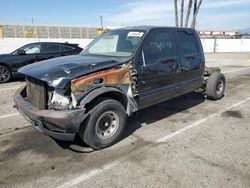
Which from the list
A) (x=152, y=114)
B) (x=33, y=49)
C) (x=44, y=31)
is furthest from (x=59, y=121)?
(x=44, y=31)

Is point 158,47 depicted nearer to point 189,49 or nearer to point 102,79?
point 189,49

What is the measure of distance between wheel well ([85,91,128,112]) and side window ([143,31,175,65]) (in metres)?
0.84

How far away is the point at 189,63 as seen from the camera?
607cm

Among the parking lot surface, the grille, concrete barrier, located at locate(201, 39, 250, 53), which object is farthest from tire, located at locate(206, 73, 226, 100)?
concrete barrier, located at locate(201, 39, 250, 53)

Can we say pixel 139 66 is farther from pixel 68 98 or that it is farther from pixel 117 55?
pixel 68 98

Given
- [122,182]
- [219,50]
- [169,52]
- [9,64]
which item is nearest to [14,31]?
[9,64]

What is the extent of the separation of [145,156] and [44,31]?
92.2ft

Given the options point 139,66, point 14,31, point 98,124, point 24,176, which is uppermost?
point 14,31

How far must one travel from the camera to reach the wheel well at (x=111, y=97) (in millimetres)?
4067

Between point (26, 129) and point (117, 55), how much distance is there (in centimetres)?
228

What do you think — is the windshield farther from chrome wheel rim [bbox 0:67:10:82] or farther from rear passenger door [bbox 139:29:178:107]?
chrome wheel rim [bbox 0:67:10:82]

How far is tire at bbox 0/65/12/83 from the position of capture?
10.5 metres

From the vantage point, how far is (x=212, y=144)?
4.51 meters

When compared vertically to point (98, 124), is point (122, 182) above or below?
below
